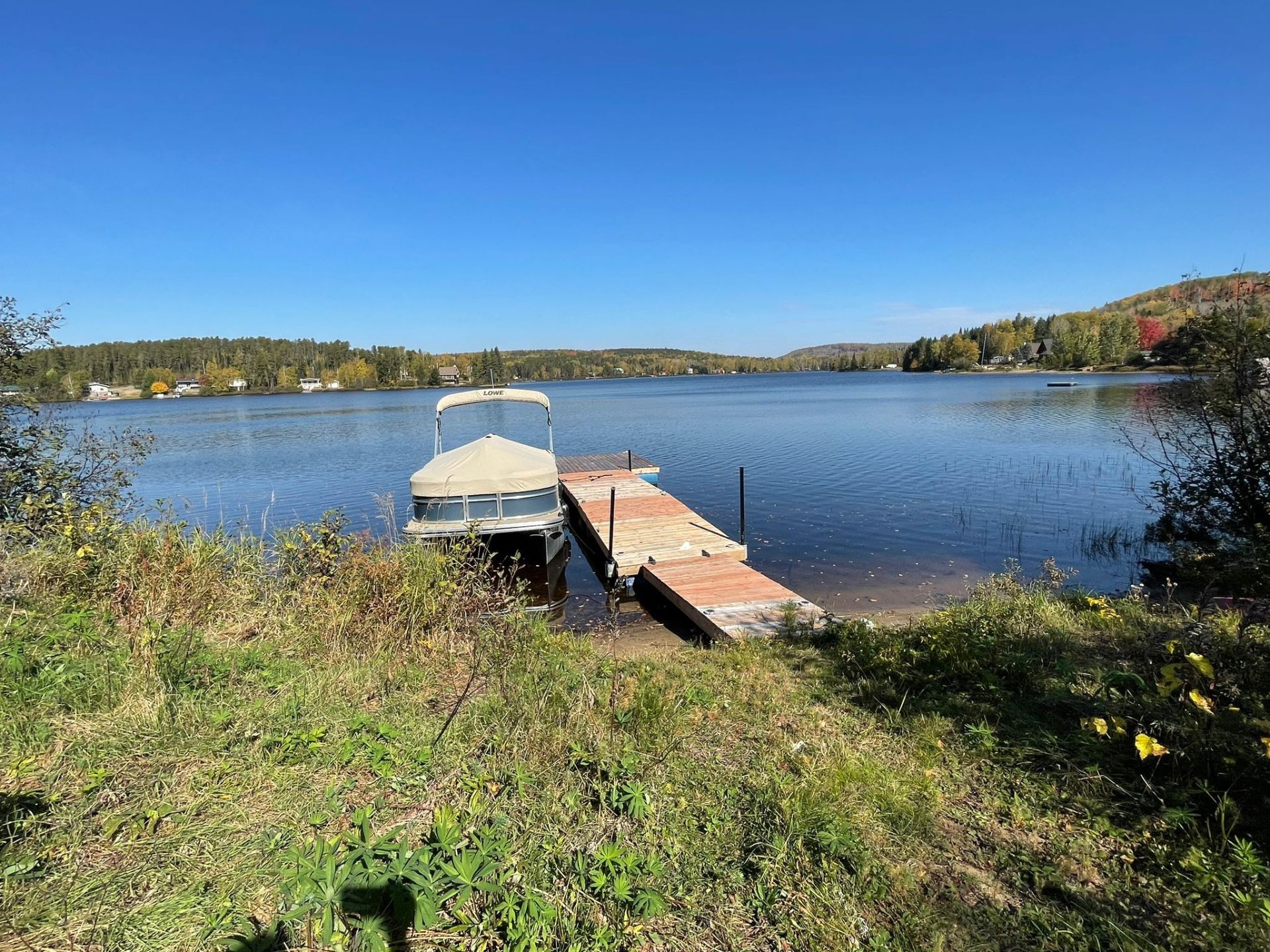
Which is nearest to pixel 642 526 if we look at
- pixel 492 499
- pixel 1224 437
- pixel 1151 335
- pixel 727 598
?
pixel 492 499

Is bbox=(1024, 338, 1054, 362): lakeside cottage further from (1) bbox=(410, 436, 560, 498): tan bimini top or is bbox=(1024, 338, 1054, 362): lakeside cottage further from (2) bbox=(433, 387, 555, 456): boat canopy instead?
(1) bbox=(410, 436, 560, 498): tan bimini top

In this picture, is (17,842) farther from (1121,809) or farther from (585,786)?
(1121,809)

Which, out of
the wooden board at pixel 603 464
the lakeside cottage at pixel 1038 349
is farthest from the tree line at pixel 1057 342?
the wooden board at pixel 603 464

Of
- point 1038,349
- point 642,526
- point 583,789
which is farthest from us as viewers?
point 1038,349

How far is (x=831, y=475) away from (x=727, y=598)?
1314cm

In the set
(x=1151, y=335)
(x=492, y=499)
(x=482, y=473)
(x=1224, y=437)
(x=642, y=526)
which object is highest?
(x=1151, y=335)

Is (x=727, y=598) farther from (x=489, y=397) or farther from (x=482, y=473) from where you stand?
(x=489, y=397)

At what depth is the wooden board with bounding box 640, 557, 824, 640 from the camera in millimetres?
7245

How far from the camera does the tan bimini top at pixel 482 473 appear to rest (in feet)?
33.4

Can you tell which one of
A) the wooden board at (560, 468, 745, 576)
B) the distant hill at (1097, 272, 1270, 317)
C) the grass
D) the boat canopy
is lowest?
the wooden board at (560, 468, 745, 576)

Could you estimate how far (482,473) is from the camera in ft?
34.2

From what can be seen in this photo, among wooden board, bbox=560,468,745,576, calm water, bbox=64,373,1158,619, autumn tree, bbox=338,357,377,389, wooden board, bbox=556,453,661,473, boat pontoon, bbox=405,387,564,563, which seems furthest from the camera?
autumn tree, bbox=338,357,377,389

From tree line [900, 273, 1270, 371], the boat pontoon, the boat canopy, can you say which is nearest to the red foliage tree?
tree line [900, 273, 1270, 371]

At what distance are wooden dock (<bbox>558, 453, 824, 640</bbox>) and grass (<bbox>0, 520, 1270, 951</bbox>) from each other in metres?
2.67
